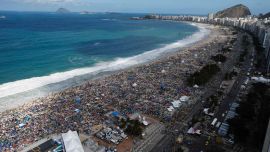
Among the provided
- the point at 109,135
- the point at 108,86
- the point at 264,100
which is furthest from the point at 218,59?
the point at 109,135

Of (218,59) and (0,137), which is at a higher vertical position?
(218,59)

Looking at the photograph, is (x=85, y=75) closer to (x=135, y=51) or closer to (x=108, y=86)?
(x=108, y=86)

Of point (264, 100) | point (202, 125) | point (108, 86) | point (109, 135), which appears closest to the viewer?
point (109, 135)

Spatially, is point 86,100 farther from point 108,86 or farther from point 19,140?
point 19,140

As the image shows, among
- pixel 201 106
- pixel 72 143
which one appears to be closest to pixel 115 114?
pixel 72 143

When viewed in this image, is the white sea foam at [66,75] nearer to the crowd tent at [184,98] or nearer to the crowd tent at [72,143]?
the crowd tent at [72,143]

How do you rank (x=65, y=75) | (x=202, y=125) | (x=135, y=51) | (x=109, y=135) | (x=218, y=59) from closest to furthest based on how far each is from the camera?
(x=109, y=135) → (x=202, y=125) → (x=65, y=75) → (x=218, y=59) → (x=135, y=51)

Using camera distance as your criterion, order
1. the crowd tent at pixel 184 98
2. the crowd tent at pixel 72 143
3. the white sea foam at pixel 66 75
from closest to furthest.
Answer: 1. the crowd tent at pixel 72 143
2. the crowd tent at pixel 184 98
3. the white sea foam at pixel 66 75

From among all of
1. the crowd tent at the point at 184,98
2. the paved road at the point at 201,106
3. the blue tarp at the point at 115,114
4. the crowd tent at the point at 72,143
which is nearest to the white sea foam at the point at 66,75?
the blue tarp at the point at 115,114

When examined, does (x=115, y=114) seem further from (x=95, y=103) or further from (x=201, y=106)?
(x=201, y=106)

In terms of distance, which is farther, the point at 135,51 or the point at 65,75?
the point at 135,51
